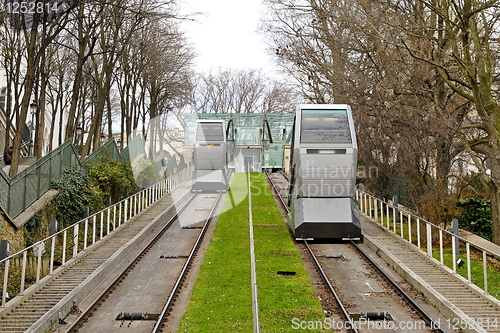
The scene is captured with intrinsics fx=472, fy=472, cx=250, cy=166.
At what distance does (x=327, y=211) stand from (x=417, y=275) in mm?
4741

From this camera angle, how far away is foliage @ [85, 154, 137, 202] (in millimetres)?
20922

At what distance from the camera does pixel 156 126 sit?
129 ft

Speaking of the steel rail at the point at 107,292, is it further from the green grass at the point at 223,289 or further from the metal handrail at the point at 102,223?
the green grass at the point at 223,289

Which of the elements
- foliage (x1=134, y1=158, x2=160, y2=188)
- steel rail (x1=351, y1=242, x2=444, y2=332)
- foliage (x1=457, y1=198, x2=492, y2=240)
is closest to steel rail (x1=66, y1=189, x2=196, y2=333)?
steel rail (x1=351, y1=242, x2=444, y2=332)

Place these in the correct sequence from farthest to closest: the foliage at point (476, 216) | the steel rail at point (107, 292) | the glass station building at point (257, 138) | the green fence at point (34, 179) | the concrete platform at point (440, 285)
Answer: the glass station building at point (257, 138), the foliage at point (476, 216), the green fence at point (34, 179), the steel rail at point (107, 292), the concrete platform at point (440, 285)

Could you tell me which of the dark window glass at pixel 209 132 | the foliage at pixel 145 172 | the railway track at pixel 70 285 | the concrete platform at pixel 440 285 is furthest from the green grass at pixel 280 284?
the dark window glass at pixel 209 132

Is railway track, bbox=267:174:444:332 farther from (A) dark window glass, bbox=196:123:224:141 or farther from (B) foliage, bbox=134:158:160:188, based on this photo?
(A) dark window glass, bbox=196:123:224:141

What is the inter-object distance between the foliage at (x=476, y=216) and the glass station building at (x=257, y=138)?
1236 inches

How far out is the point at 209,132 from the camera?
2986 centimetres

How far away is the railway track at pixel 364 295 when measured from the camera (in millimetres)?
9727

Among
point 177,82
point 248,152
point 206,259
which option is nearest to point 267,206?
point 206,259

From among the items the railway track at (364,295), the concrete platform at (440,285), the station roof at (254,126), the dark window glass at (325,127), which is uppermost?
the station roof at (254,126)

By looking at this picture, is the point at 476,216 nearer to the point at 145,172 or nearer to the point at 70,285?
the point at 70,285

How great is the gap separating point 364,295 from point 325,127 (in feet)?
22.2
